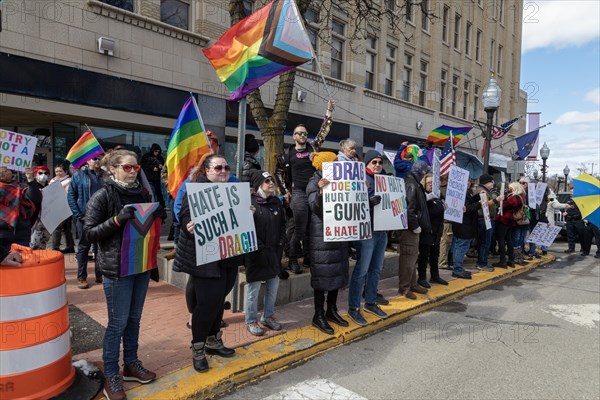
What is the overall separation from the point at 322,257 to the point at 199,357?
66.2 inches

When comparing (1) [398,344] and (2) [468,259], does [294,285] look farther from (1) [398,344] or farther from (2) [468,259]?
(2) [468,259]

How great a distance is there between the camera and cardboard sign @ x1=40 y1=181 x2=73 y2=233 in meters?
5.63

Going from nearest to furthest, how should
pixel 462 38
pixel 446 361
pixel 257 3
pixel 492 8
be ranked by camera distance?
pixel 446 361 < pixel 257 3 < pixel 462 38 < pixel 492 8

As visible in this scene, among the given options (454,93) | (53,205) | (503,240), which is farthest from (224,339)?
(454,93)

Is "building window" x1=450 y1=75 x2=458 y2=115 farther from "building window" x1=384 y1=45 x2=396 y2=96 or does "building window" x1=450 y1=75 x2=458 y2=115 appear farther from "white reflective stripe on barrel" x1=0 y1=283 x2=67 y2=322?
"white reflective stripe on barrel" x1=0 y1=283 x2=67 y2=322

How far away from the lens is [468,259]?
10.1m

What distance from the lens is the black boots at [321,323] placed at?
4691mm

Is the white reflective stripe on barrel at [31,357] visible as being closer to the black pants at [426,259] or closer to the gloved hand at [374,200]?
the gloved hand at [374,200]

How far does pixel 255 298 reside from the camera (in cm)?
450

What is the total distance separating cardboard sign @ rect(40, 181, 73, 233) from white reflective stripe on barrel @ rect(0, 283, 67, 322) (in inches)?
125

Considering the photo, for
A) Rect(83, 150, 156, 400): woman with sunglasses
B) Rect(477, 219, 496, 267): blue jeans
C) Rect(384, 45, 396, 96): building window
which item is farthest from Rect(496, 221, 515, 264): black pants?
Rect(384, 45, 396, 96): building window

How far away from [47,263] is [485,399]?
371 centimetres

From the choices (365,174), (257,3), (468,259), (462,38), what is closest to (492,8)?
(462,38)

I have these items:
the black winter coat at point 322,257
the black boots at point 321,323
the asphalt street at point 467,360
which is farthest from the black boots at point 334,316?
the black winter coat at point 322,257
